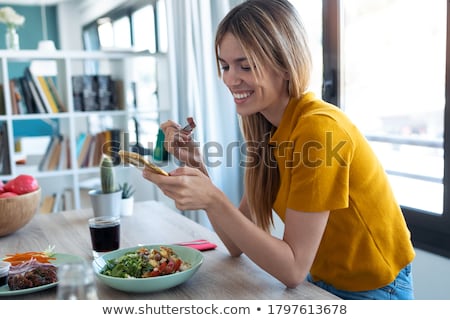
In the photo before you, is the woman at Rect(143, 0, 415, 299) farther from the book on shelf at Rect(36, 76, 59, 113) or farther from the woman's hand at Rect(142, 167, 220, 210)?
the book on shelf at Rect(36, 76, 59, 113)

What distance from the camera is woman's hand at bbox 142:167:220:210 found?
3.32ft

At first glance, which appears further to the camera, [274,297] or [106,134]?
[106,134]

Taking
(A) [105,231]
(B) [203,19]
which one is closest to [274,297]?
(A) [105,231]

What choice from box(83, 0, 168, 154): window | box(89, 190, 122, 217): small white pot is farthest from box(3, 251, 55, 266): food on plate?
box(83, 0, 168, 154): window

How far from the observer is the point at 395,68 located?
2.39 meters

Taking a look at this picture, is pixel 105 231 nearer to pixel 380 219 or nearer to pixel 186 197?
pixel 186 197

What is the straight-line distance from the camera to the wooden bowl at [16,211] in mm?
1409

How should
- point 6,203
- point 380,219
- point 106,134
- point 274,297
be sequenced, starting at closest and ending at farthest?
point 274,297
point 380,219
point 6,203
point 106,134

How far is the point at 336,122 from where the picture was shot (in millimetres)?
1060

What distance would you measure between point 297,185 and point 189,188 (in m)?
0.23

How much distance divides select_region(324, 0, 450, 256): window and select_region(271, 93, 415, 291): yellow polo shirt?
2.58ft
